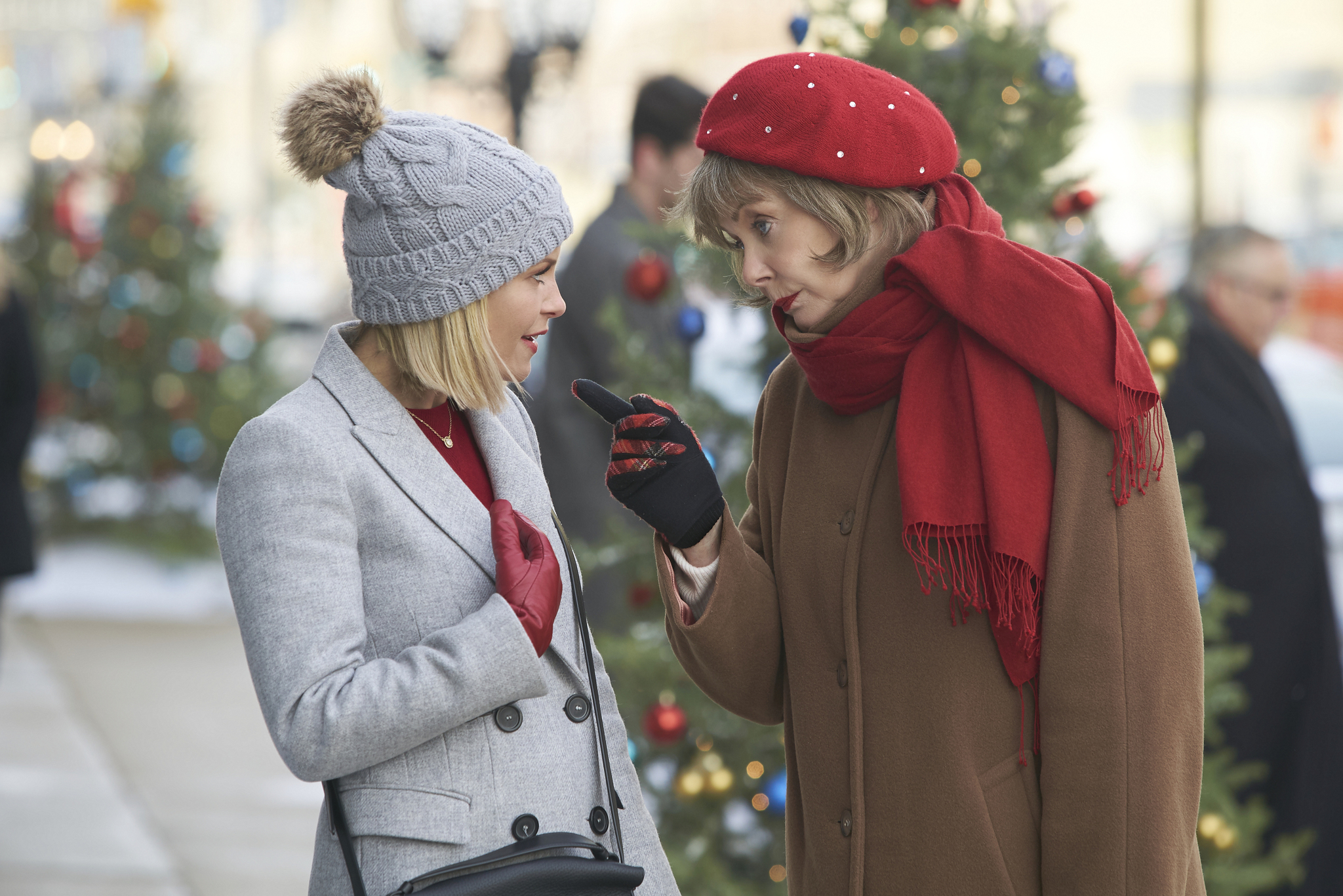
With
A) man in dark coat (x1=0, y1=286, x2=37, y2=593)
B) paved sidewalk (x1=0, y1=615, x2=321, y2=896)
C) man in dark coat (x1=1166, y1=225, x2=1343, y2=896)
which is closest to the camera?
man in dark coat (x1=1166, y1=225, x2=1343, y2=896)

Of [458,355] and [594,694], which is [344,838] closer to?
[594,694]

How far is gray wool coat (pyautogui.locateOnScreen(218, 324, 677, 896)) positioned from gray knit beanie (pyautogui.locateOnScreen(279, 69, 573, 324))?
142mm

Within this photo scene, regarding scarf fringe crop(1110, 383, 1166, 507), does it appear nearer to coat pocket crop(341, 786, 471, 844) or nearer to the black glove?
the black glove

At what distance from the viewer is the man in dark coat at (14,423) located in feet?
14.9

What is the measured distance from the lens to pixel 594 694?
1652mm

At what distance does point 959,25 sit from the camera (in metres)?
2.77

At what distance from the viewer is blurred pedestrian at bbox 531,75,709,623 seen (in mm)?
3594

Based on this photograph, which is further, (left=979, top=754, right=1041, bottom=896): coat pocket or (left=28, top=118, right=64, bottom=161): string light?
(left=28, top=118, right=64, bottom=161): string light

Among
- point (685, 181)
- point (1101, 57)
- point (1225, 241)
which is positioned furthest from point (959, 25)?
point (1101, 57)

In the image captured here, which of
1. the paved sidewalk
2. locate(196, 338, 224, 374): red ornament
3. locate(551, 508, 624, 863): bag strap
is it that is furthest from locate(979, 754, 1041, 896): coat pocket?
locate(196, 338, 224, 374): red ornament

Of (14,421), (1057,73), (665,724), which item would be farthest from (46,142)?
(1057,73)

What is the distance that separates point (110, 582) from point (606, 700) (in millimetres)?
6864

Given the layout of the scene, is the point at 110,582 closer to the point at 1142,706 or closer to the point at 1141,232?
the point at 1141,232

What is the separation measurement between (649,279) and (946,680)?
5.60 ft
